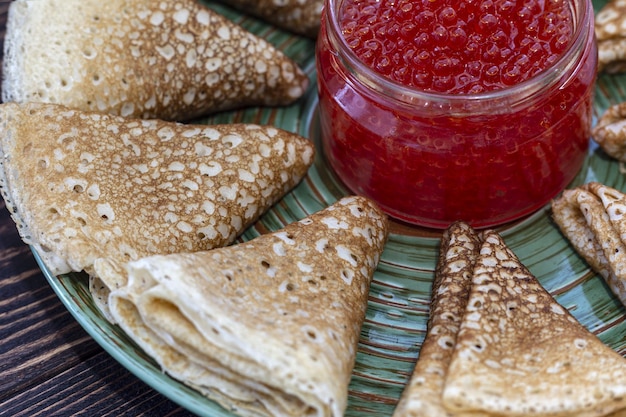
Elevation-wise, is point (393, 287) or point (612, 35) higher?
point (612, 35)

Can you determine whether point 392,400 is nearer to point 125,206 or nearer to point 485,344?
point 485,344

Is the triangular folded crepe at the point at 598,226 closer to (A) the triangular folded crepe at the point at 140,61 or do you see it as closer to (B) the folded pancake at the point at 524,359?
(B) the folded pancake at the point at 524,359

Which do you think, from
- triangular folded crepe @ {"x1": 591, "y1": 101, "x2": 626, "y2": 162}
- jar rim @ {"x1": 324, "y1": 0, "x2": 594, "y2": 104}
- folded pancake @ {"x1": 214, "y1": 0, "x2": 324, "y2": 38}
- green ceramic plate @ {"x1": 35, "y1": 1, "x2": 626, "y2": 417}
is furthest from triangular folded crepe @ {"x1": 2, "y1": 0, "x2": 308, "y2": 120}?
triangular folded crepe @ {"x1": 591, "y1": 101, "x2": 626, "y2": 162}

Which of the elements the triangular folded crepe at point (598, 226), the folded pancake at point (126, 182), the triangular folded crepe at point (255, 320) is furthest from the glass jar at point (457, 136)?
the triangular folded crepe at point (255, 320)

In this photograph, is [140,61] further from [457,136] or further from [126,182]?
[457,136]

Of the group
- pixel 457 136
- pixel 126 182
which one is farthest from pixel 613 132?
pixel 126 182

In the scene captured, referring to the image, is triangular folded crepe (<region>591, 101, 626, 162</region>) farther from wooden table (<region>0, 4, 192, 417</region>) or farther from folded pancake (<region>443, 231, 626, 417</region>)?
wooden table (<region>0, 4, 192, 417</region>)
